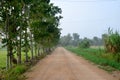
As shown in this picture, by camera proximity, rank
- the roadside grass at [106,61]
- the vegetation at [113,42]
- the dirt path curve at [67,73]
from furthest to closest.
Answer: the vegetation at [113,42]
the roadside grass at [106,61]
the dirt path curve at [67,73]

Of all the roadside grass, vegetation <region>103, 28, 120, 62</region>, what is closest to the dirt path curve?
the roadside grass

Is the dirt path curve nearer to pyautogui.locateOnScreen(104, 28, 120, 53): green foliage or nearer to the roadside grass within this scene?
the roadside grass

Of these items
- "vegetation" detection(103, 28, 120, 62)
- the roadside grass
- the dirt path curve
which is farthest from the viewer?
"vegetation" detection(103, 28, 120, 62)

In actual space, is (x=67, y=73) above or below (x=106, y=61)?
below

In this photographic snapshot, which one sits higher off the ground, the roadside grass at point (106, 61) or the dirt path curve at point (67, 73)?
the roadside grass at point (106, 61)

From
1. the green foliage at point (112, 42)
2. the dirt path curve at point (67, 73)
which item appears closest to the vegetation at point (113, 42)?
the green foliage at point (112, 42)

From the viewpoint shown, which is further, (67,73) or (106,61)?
(106,61)

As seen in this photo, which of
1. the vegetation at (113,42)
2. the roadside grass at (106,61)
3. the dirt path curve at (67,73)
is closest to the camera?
the dirt path curve at (67,73)

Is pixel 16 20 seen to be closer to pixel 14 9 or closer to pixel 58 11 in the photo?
pixel 14 9

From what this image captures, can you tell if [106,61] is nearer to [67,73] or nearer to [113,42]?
[113,42]

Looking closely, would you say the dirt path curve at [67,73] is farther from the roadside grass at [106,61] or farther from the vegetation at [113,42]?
the vegetation at [113,42]

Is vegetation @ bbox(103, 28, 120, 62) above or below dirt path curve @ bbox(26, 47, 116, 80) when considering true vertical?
above

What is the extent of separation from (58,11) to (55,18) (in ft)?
11.9

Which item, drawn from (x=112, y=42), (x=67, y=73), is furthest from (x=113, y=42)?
(x=67, y=73)
